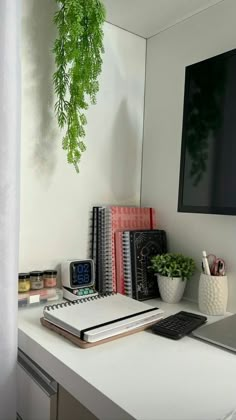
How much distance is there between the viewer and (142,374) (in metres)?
0.68

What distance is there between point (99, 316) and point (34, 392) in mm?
263

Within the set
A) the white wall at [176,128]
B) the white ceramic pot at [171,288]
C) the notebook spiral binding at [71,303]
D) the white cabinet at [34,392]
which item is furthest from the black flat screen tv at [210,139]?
the white cabinet at [34,392]

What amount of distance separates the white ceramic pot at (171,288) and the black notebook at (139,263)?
0.06 m

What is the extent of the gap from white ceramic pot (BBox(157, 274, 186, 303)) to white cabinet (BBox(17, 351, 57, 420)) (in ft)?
1.76

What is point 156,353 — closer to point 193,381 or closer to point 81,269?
point 193,381

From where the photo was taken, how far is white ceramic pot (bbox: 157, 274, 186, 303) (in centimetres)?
117

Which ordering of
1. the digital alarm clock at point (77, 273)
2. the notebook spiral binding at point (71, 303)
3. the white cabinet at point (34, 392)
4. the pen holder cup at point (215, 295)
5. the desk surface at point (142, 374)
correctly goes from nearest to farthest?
A: the desk surface at point (142, 374), the white cabinet at point (34, 392), the notebook spiral binding at point (71, 303), the pen holder cup at point (215, 295), the digital alarm clock at point (77, 273)

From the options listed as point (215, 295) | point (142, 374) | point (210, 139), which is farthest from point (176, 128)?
point (142, 374)

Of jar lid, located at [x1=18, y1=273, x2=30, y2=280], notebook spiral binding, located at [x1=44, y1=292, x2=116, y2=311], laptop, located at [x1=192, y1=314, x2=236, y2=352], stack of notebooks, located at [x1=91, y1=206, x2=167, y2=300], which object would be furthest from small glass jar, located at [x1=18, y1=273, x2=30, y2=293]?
laptop, located at [x1=192, y1=314, x2=236, y2=352]

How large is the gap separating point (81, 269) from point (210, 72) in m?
0.82

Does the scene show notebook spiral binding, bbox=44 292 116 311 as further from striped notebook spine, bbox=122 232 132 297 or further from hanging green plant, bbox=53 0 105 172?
hanging green plant, bbox=53 0 105 172

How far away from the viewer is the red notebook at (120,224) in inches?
47.1

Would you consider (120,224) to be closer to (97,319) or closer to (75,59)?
(97,319)

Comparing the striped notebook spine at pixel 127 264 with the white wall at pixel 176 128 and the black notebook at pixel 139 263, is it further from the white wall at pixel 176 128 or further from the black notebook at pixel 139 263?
the white wall at pixel 176 128
